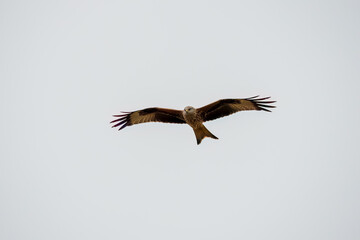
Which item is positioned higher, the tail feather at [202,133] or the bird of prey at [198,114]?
the bird of prey at [198,114]

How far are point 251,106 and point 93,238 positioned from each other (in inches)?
947

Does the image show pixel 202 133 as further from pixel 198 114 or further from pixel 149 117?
pixel 149 117

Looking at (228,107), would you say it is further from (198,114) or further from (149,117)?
(149,117)

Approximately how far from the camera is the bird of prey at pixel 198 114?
29.9 ft

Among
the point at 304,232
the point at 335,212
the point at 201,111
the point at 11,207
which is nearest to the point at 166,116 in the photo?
the point at 201,111

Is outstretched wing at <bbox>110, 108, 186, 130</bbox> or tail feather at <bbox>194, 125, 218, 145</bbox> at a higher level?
outstretched wing at <bbox>110, 108, 186, 130</bbox>

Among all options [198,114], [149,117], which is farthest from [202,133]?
[149,117]

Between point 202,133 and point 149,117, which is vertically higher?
point 149,117

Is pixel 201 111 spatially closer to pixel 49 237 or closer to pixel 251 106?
pixel 251 106

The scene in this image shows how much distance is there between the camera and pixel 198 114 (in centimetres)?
915

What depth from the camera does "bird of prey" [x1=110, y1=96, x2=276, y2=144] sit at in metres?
9.12

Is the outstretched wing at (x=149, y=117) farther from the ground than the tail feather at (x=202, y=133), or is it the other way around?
the outstretched wing at (x=149, y=117)

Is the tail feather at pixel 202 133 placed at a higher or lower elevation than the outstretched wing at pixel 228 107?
lower

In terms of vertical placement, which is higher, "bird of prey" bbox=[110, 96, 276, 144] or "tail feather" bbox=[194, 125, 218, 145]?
"bird of prey" bbox=[110, 96, 276, 144]
